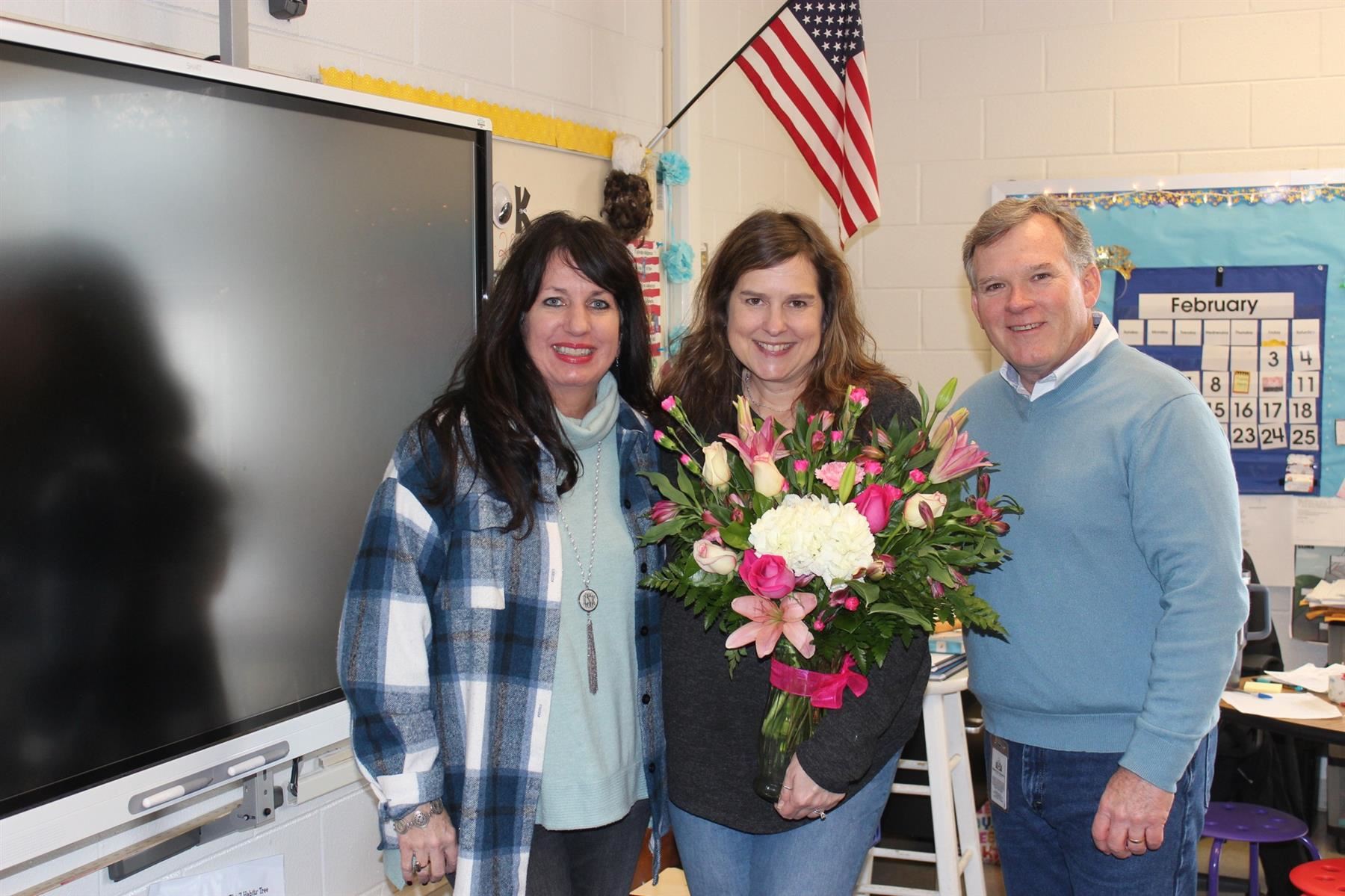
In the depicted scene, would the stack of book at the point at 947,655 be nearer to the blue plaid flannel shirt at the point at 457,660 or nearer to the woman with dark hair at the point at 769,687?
the woman with dark hair at the point at 769,687

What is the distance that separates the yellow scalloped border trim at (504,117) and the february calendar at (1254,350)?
231 centimetres

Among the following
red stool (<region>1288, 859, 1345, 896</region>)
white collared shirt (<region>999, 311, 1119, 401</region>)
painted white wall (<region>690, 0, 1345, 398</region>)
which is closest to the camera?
white collared shirt (<region>999, 311, 1119, 401</region>)

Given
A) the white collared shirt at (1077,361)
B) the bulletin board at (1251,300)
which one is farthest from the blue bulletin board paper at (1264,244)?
the white collared shirt at (1077,361)

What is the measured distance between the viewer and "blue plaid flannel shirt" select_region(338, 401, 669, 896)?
1649mm

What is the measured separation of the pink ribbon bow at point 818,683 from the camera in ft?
5.56

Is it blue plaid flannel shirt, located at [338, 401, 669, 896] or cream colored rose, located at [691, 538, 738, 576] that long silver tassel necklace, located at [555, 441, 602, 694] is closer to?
blue plaid flannel shirt, located at [338, 401, 669, 896]

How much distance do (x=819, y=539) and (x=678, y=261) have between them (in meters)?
2.33

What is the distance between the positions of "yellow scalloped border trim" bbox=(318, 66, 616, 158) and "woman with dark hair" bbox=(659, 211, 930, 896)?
763 millimetres

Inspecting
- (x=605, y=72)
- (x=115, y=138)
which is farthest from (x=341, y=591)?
(x=605, y=72)

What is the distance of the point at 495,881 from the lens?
5.57 feet

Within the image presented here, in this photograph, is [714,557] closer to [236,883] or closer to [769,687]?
[769,687]

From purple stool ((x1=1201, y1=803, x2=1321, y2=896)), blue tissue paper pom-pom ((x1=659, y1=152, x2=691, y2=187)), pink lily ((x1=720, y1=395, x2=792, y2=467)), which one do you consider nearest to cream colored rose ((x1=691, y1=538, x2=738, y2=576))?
pink lily ((x1=720, y1=395, x2=792, y2=467))

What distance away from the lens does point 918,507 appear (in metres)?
1.57

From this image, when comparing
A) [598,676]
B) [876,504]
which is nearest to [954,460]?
[876,504]
